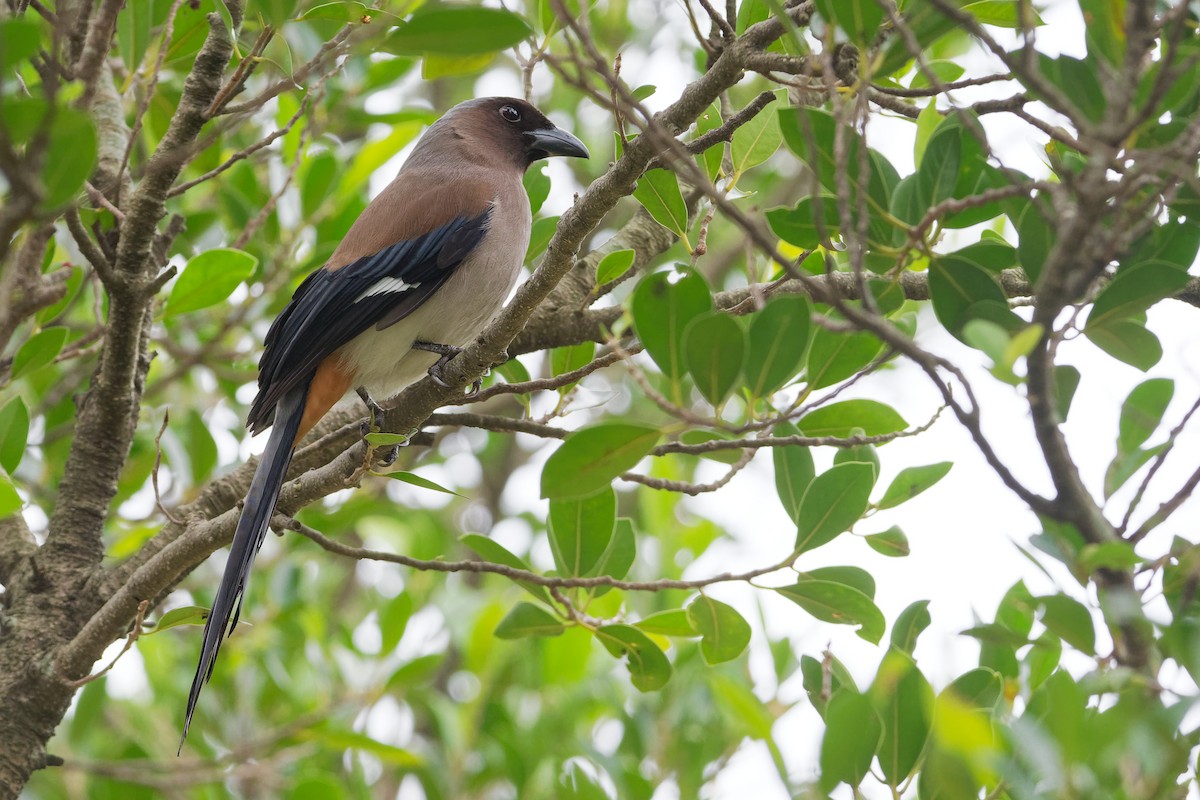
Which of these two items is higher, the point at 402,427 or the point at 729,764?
the point at 402,427

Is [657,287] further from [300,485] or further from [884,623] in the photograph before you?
[300,485]

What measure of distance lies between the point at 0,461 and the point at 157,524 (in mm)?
1296

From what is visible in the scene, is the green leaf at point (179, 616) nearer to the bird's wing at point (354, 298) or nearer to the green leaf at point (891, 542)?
the bird's wing at point (354, 298)

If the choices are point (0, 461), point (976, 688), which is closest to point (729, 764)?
point (976, 688)

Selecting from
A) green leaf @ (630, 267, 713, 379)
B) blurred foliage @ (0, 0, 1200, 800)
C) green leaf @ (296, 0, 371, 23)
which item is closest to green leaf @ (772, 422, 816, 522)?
blurred foliage @ (0, 0, 1200, 800)

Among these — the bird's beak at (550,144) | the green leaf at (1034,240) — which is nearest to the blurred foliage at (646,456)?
the green leaf at (1034,240)

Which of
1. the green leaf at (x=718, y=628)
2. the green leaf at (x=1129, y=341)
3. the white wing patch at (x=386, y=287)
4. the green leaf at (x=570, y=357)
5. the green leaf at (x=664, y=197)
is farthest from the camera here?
the white wing patch at (x=386, y=287)

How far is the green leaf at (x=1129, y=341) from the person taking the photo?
6.16 ft

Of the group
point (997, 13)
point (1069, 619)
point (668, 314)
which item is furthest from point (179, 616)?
point (997, 13)

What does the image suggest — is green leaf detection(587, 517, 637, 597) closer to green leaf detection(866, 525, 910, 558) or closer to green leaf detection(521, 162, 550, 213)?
green leaf detection(866, 525, 910, 558)

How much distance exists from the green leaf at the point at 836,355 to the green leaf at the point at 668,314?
59 centimetres

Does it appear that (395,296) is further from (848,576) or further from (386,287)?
(848,576)

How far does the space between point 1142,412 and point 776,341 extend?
0.57 metres

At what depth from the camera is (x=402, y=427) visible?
10.2 ft
